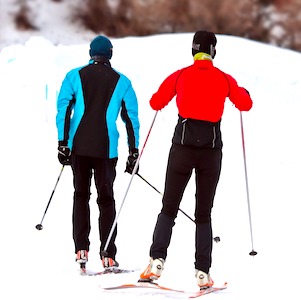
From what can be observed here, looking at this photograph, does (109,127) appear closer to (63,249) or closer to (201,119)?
(201,119)

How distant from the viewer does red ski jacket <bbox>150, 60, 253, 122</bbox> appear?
4.48m

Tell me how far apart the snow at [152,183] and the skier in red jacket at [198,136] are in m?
0.26

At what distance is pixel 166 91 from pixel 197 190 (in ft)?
1.73

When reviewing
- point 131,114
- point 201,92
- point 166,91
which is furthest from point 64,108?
point 201,92

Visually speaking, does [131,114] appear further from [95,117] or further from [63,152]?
[63,152]

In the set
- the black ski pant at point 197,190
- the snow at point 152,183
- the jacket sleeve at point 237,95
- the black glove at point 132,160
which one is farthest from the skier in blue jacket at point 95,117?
the jacket sleeve at point 237,95

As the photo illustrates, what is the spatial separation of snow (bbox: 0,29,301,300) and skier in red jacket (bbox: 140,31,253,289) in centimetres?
26

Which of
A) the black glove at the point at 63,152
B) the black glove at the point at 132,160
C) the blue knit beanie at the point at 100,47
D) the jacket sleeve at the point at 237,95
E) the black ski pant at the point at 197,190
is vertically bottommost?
the black ski pant at the point at 197,190

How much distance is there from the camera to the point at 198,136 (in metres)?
4.48

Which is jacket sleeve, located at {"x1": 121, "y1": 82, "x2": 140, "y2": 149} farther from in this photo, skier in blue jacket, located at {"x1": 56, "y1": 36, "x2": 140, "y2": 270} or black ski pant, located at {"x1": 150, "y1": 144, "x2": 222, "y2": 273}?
black ski pant, located at {"x1": 150, "y1": 144, "x2": 222, "y2": 273}

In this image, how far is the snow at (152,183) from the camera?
5.07 meters

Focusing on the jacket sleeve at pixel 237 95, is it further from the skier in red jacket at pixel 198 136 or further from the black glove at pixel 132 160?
the black glove at pixel 132 160

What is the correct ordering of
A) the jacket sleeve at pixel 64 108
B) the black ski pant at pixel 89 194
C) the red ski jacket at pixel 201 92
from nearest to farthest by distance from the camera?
the red ski jacket at pixel 201 92 → the jacket sleeve at pixel 64 108 → the black ski pant at pixel 89 194

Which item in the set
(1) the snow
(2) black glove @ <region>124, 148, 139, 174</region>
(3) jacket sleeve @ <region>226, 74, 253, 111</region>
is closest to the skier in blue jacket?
(2) black glove @ <region>124, 148, 139, 174</region>
